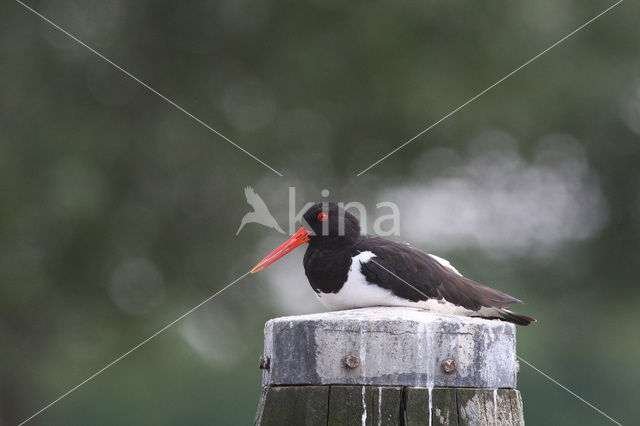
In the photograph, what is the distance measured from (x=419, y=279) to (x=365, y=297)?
1.29 ft

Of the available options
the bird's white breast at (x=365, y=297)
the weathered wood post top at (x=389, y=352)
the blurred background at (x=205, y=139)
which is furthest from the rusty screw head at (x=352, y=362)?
the blurred background at (x=205, y=139)

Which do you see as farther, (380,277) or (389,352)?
(380,277)

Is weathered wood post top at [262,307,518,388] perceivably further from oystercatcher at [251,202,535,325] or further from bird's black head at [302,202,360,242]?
bird's black head at [302,202,360,242]

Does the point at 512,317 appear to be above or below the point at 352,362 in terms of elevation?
above

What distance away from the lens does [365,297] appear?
5359 millimetres

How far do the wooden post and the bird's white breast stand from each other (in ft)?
5.03

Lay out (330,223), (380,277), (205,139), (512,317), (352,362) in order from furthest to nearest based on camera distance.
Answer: (205,139) → (330,223) → (512,317) → (380,277) → (352,362)

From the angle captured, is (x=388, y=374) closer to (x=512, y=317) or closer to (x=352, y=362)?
(x=352, y=362)

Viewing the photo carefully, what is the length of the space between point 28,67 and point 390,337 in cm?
974

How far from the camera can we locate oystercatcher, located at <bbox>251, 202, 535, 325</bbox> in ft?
17.5

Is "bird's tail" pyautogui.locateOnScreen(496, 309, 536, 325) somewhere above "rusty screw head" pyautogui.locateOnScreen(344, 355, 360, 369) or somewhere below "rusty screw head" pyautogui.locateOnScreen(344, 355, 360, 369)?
above

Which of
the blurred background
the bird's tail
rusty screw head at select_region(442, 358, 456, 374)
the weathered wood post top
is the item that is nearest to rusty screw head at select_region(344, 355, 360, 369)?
the weathered wood post top

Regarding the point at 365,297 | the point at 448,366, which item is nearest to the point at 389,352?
the point at 448,366

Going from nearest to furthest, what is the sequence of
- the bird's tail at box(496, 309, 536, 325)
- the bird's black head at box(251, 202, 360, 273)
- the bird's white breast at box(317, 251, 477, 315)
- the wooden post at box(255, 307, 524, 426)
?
the wooden post at box(255, 307, 524, 426)
the bird's white breast at box(317, 251, 477, 315)
the bird's tail at box(496, 309, 536, 325)
the bird's black head at box(251, 202, 360, 273)
